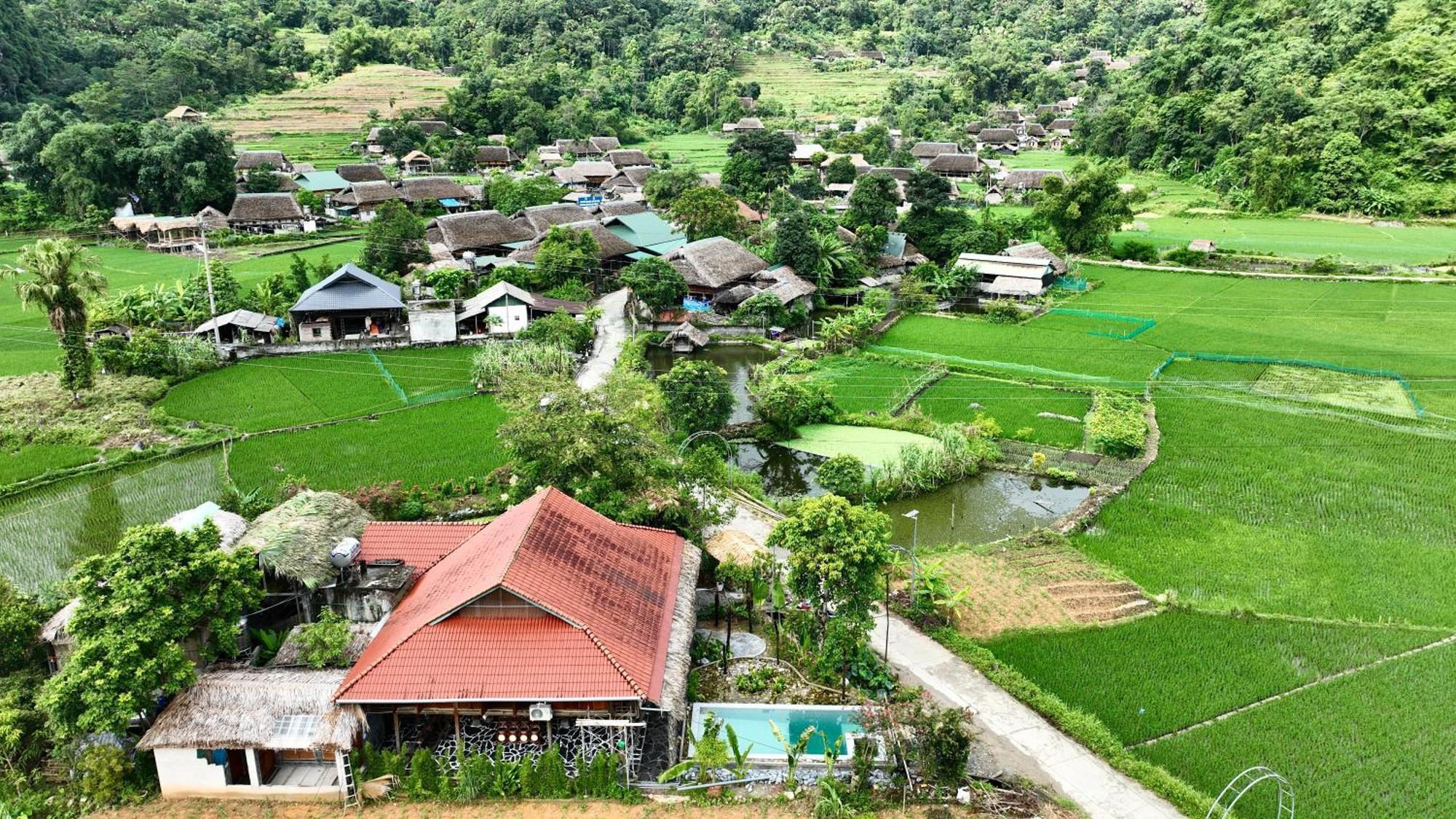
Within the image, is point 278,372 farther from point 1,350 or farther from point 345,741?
point 345,741

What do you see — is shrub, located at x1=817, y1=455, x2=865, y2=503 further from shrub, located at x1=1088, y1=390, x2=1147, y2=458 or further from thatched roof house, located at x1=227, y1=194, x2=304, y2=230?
thatched roof house, located at x1=227, y1=194, x2=304, y2=230

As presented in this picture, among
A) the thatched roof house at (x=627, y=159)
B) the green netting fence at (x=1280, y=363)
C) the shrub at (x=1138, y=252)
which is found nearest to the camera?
the green netting fence at (x=1280, y=363)

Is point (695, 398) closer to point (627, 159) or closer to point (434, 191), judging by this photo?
point (434, 191)

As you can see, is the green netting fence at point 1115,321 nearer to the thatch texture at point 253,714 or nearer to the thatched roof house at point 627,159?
the thatch texture at point 253,714

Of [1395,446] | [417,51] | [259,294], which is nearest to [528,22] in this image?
[417,51]

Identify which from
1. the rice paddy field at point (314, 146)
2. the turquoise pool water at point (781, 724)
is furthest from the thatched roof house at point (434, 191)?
the turquoise pool water at point (781, 724)

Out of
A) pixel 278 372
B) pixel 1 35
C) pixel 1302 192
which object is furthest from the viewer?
pixel 1 35

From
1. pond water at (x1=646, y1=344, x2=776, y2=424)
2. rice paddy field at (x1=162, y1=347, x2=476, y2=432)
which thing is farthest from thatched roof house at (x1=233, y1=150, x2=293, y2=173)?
pond water at (x1=646, y1=344, x2=776, y2=424)
